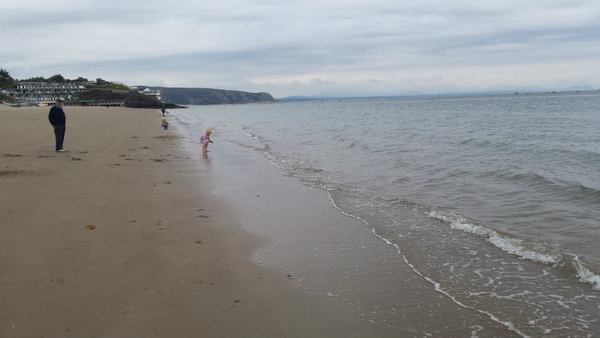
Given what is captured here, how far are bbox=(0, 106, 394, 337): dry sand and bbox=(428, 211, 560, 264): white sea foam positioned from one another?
3205 mm

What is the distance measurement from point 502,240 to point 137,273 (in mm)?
5226

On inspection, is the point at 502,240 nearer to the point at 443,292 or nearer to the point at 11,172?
the point at 443,292

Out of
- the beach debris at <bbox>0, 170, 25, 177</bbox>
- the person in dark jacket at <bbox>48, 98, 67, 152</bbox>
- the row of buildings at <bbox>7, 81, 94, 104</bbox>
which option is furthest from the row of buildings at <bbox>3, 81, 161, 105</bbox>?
the beach debris at <bbox>0, 170, 25, 177</bbox>

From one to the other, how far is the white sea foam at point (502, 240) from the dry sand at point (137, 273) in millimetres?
3205

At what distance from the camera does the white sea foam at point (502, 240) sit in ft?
21.3

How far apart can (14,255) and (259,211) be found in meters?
4.29

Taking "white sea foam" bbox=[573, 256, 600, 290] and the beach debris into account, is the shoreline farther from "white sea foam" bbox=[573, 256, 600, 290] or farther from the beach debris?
the beach debris

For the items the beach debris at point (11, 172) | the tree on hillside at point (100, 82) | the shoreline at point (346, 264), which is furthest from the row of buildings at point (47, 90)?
the shoreline at point (346, 264)

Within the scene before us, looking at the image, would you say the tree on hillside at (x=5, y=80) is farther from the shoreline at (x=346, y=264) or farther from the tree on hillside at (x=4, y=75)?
the shoreline at (x=346, y=264)

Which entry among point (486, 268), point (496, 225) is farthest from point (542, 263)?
point (496, 225)

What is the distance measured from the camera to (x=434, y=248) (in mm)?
7000

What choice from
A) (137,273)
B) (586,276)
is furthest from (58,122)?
(586,276)

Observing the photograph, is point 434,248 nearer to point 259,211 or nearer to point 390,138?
point 259,211

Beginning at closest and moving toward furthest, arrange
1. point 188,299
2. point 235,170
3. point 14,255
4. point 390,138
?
1. point 188,299
2. point 14,255
3. point 235,170
4. point 390,138
